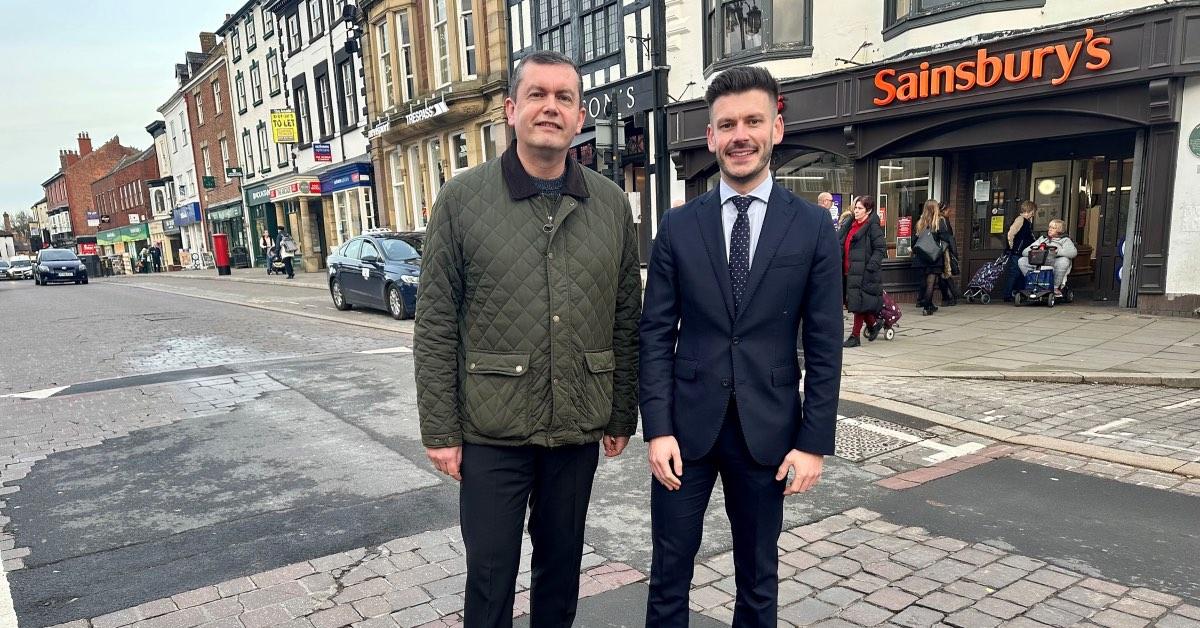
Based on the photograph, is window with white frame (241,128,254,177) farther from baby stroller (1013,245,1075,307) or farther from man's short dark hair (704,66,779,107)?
man's short dark hair (704,66,779,107)

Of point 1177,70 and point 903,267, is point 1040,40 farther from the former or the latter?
point 903,267

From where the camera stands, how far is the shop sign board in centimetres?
2100

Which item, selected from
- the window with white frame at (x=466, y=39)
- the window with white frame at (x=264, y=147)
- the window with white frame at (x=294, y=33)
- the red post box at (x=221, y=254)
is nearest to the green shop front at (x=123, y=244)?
the red post box at (x=221, y=254)

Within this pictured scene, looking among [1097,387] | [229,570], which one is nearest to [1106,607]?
[229,570]

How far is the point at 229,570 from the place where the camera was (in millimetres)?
3264

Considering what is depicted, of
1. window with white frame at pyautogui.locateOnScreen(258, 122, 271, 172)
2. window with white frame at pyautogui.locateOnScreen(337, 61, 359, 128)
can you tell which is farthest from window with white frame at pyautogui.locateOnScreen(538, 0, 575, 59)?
window with white frame at pyautogui.locateOnScreen(258, 122, 271, 172)

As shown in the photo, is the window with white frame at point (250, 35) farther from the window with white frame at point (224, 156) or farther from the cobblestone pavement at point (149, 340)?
the cobblestone pavement at point (149, 340)

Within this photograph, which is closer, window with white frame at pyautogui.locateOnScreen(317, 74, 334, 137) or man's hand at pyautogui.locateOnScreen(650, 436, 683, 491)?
man's hand at pyautogui.locateOnScreen(650, 436, 683, 491)

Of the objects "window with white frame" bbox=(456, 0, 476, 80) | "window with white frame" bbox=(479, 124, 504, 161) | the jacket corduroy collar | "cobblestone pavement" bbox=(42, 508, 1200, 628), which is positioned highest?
"window with white frame" bbox=(456, 0, 476, 80)

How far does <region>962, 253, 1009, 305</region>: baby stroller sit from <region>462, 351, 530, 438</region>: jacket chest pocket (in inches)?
471

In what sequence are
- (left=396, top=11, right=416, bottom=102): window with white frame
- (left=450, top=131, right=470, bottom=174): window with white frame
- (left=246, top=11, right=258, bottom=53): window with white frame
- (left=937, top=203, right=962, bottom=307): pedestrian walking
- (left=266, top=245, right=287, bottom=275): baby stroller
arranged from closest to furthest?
1. (left=937, top=203, right=962, bottom=307): pedestrian walking
2. (left=450, top=131, right=470, bottom=174): window with white frame
3. (left=396, top=11, right=416, bottom=102): window with white frame
4. (left=266, top=245, right=287, bottom=275): baby stroller
5. (left=246, top=11, right=258, bottom=53): window with white frame

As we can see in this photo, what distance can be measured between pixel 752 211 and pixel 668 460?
883 millimetres

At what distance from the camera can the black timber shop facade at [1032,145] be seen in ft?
30.4

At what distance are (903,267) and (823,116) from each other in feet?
10.3
